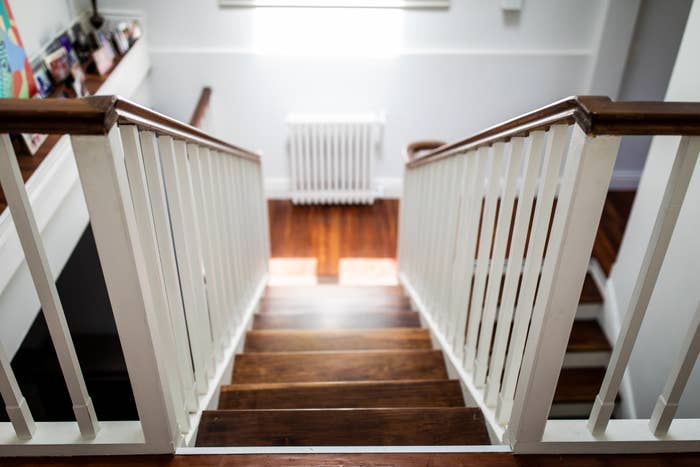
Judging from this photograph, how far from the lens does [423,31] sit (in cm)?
409

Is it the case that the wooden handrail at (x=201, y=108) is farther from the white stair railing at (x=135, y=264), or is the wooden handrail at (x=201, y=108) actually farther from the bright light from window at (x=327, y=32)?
the white stair railing at (x=135, y=264)

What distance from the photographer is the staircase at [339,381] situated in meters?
1.50

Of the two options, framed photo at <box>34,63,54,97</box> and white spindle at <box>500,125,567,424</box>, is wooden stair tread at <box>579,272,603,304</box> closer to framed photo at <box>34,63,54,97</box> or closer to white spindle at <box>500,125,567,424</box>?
white spindle at <box>500,125,567,424</box>

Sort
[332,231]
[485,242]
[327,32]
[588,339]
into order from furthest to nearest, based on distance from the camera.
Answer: [332,231]
[327,32]
[588,339]
[485,242]

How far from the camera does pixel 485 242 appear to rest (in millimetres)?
1671

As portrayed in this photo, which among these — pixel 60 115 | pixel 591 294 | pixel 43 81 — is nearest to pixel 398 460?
pixel 60 115

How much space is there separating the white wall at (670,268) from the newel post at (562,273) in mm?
1127

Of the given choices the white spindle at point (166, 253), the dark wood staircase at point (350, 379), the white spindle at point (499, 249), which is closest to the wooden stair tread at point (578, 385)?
the dark wood staircase at point (350, 379)

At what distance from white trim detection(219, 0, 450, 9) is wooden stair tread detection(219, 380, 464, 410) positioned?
3120 mm

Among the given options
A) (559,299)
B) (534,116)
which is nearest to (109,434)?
(559,299)

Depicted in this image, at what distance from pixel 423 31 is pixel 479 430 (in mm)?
3366

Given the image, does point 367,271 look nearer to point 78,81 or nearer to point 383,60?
point 383,60

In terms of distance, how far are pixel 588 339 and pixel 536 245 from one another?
2.14 metres

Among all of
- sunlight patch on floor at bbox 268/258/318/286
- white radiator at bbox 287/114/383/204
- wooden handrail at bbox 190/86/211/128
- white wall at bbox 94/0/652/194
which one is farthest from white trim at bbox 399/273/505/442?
white wall at bbox 94/0/652/194
